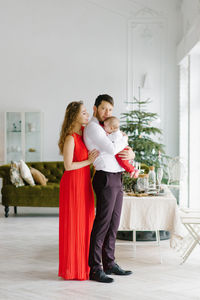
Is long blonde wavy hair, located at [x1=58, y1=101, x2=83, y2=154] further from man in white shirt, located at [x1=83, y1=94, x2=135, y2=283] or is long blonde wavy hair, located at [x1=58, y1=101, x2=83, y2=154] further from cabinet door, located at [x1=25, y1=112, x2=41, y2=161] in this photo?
cabinet door, located at [x1=25, y1=112, x2=41, y2=161]

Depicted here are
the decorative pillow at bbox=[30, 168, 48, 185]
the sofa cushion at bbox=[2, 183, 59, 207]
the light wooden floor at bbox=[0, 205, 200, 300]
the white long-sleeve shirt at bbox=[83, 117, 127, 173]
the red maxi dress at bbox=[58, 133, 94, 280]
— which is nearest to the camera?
the light wooden floor at bbox=[0, 205, 200, 300]

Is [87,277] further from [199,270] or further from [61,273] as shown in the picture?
[199,270]

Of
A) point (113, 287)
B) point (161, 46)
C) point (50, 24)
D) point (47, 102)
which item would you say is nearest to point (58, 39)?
point (50, 24)

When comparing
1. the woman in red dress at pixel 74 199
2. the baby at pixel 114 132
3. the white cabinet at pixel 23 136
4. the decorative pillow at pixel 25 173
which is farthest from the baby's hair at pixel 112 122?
the white cabinet at pixel 23 136

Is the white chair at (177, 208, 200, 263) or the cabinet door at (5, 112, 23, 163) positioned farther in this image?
the cabinet door at (5, 112, 23, 163)

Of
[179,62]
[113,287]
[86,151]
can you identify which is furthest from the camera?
[179,62]

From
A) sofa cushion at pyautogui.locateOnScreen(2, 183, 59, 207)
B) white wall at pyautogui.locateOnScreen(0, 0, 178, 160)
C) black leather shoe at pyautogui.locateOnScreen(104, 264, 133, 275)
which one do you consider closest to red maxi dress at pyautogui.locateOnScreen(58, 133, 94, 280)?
black leather shoe at pyautogui.locateOnScreen(104, 264, 133, 275)

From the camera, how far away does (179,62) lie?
Answer: 968 centimetres

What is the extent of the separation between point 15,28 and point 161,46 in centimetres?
309

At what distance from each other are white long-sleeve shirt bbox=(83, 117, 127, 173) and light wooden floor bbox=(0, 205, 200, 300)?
103cm

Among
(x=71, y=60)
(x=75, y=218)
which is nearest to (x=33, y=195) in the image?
(x=71, y=60)

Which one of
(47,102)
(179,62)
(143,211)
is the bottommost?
(143,211)

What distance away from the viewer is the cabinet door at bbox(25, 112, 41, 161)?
9750 mm

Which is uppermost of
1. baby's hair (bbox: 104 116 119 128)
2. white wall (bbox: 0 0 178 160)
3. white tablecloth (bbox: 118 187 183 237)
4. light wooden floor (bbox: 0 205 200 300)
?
white wall (bbox: 0 0 178 160)
